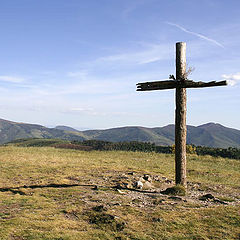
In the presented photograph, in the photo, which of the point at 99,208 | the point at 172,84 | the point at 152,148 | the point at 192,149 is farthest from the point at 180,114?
the point at 152,148

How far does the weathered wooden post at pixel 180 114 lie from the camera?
12039 millimetres

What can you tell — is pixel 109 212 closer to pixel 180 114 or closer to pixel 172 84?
pixel 180 114

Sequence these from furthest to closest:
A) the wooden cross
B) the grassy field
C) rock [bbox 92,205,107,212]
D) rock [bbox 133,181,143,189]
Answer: rock [bbox 133,181,143,189] → the wooden cross → rock [bbox 92,205,107,212] → the grassy field

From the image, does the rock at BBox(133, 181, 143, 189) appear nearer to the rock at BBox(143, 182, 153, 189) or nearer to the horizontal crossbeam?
the rock at BBox(143, 182, 153, 189)

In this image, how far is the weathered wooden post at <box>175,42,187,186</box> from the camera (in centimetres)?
1204

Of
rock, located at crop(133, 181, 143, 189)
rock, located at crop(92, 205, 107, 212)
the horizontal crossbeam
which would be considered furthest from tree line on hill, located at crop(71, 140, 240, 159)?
rock, located at crop(92, 205, 107, 212)

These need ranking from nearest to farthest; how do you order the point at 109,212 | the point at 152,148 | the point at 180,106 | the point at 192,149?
the point at 109,212
the point at 180,106
the point at 192,149
the point at 152,148

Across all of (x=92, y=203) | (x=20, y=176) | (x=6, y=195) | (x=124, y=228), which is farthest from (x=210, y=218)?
(x=20, y=176)

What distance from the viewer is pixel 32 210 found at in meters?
8.62

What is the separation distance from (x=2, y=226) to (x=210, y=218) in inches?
260

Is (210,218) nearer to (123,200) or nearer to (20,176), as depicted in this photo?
(123,200)

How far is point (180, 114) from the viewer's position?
39.5ft

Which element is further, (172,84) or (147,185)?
(147,185)

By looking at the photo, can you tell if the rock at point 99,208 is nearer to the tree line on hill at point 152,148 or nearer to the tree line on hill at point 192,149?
the tree line on hill at point 152,148
